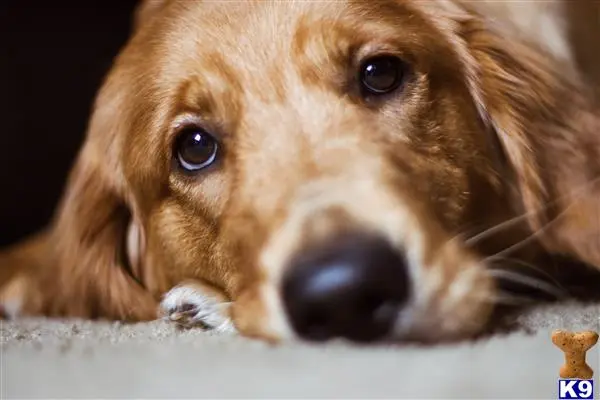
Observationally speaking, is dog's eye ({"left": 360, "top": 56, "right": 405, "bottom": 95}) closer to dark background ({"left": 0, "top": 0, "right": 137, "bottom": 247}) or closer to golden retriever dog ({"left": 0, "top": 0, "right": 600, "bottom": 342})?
golden retriever dog ({"left": 0, "top": 0, "right": 600, "bottom": 342})

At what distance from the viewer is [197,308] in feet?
4.53

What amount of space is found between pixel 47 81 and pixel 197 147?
0.44 metres

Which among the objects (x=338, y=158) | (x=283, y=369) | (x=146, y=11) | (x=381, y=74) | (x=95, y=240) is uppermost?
(x=146, y=11)

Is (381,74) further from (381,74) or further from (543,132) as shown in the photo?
(543,132)

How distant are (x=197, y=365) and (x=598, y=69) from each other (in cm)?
78

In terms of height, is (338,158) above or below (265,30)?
below

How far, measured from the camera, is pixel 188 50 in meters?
1.42

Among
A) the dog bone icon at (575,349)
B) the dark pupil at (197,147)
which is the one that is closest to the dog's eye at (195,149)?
the dark pupil at (197,147)

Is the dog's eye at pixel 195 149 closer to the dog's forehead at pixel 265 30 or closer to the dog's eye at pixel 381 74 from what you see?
the dog's forehead at pixel 265 30

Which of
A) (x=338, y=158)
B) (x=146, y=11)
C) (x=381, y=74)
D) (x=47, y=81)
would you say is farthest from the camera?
(x=47, y=81)

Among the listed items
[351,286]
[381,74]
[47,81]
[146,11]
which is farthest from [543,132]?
[47,81]

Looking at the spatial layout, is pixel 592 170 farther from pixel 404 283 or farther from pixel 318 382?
pixel 318 382

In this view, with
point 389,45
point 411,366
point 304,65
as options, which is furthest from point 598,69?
point 411,366

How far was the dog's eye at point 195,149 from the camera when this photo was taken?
140 cm
